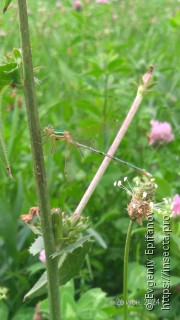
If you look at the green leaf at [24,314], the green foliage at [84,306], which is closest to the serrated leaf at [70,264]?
the green foliage at [84,306]

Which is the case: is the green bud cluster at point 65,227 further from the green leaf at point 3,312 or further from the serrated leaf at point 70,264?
the green leaf at point 3,312

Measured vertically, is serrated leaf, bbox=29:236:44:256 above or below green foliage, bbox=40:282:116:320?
above

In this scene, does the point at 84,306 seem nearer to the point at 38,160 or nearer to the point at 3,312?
the point at 3,312

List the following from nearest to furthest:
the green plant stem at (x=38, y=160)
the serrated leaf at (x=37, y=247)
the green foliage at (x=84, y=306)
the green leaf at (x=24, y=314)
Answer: the green plant stem at (x=38, y=160) → the serrated leaf at (x=37, y=247) → the green foliage at (x=84, y=306) → the green leaf at (x=24, y=314)

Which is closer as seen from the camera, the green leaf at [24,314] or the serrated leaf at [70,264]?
the serrated leaf at [70,264]

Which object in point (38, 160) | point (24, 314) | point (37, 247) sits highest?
point (38, 160)

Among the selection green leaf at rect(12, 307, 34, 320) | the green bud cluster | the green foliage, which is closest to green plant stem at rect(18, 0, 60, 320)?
the green bud cluster

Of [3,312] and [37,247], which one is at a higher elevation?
[37,247]

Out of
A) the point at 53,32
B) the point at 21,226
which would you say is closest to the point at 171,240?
the point at 21,226

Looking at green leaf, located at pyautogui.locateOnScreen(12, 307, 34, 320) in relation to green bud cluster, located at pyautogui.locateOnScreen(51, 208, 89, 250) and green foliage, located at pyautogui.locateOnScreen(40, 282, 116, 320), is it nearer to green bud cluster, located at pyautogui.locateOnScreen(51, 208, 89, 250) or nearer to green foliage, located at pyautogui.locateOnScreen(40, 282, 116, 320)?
green foliage, located at pyautogui.locateOnScreen(40, 282, 116, 320)

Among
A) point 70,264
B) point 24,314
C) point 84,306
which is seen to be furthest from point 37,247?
point 24,314
